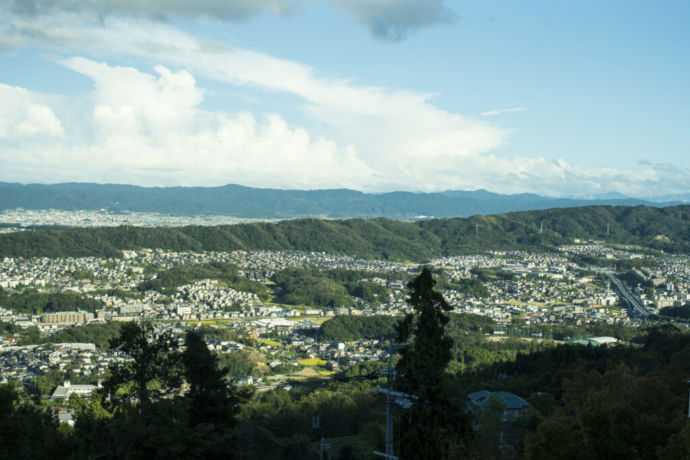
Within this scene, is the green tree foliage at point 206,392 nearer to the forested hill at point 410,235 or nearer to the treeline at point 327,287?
the treeline at point 327,287

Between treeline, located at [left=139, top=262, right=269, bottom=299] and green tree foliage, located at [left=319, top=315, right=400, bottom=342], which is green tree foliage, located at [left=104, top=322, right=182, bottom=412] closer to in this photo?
green tree foliage, located at [left=319, top=315, right=400, bottom=342]

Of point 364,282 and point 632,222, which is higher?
point 632,222

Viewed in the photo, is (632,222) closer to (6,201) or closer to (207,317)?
(207,317)

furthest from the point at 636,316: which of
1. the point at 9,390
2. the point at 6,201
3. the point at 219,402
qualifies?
the point at 6,201

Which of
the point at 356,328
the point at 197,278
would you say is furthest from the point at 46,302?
the point at 356,328

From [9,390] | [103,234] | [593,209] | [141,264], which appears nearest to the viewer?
[9,390]

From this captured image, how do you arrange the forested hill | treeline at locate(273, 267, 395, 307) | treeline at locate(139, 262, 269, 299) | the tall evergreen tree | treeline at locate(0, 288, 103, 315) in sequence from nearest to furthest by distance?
the tall evergreen tree
treeline at locate(0, 288, 103, 315)
treeline at locate(273, 267, 395, 307)
treeline at locate(139, 262, 269, 299)
the forested hill

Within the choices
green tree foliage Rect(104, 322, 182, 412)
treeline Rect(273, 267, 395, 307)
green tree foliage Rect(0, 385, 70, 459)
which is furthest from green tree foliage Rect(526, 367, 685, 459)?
treeline Rect(273, 267, 395, 307)
